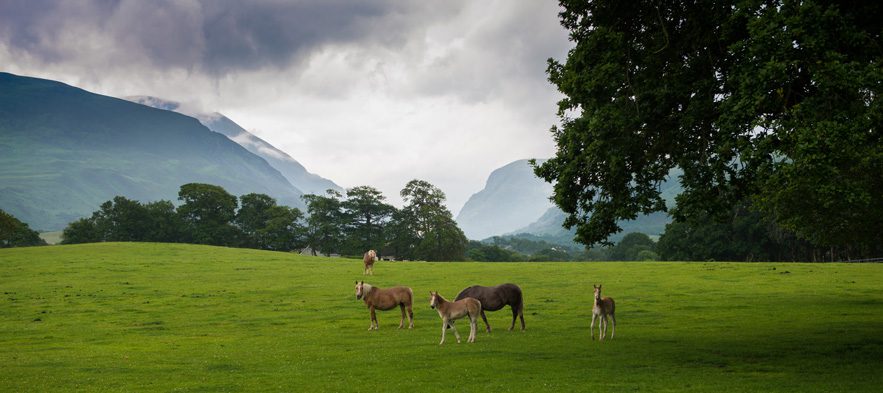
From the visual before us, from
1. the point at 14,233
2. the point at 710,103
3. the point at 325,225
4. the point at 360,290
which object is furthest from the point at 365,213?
the point at 710,103

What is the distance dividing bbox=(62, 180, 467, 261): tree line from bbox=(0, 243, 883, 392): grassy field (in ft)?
250

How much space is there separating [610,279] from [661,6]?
30272mm

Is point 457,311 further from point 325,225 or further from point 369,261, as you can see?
point 325,225

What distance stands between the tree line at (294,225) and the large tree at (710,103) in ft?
341

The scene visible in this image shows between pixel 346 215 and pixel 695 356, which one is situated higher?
pixel 346 215

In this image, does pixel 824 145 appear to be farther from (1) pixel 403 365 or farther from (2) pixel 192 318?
(2) pixel 192 318

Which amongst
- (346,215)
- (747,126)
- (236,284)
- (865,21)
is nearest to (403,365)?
(747,126)

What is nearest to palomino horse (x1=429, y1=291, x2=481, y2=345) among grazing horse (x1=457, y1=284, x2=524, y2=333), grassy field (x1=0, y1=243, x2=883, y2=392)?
grassy field (x1=0, y1=243, x2=883, y2=392)

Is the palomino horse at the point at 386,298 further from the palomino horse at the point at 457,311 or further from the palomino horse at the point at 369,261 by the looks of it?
the palomino horse at the point at 369,261

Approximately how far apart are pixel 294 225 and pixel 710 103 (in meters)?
123

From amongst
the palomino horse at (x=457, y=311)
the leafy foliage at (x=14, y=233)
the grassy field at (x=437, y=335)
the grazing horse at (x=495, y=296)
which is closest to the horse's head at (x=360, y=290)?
the grassy field at (x=437, y=335)

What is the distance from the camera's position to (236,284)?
44.8 m


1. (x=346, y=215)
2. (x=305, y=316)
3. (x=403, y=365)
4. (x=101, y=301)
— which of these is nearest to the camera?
(x=403, y=365)

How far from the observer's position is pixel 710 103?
55.9 feet
